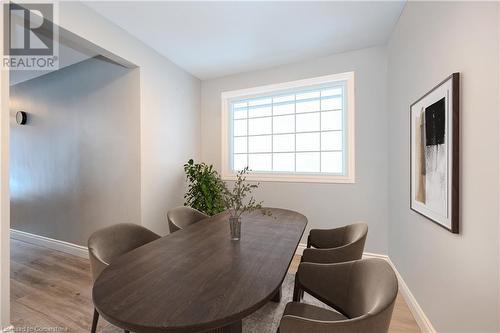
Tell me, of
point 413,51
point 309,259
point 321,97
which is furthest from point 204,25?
point 309,259

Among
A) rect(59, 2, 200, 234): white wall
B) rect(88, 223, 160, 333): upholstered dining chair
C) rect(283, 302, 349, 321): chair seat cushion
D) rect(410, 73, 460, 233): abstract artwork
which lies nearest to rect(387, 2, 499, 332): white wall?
rect(410, 73, 460, 233): abstract artwork

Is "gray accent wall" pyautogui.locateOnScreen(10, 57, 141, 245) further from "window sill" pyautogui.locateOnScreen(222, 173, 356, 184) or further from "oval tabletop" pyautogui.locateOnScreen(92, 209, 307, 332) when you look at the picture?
"oval tabletop" pyautogui.locateOnScreen(92, 209, 307, 332)

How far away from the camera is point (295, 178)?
3.29m

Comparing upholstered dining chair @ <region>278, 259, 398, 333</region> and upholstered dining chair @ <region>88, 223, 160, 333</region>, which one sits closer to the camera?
upholstered dining chair @ <region>278, 259, 398, 333</region>

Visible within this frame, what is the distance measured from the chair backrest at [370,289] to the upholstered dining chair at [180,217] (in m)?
1.53

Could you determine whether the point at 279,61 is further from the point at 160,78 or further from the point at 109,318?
the point at 109,318

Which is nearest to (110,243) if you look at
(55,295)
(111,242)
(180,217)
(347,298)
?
(111,242)

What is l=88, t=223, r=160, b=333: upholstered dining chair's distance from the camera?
57.1 inches

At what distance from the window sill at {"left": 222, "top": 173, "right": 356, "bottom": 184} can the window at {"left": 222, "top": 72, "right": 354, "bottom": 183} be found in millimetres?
12

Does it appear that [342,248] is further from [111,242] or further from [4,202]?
[4,202]

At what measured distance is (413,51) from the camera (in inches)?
76.8

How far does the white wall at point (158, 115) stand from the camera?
7.68ft

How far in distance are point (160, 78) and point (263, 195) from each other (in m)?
2.16

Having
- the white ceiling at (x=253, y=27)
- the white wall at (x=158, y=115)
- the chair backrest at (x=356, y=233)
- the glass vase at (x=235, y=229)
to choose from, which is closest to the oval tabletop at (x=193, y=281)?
the glass vase at (x=235, y=229)
